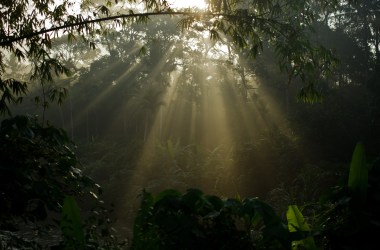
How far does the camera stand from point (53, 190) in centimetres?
340

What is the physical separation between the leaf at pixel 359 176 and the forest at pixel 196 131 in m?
0.01

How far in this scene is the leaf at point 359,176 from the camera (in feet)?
10.6

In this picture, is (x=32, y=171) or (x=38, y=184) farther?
(x=32, y=171)

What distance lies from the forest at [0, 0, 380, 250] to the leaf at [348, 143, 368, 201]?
1cm

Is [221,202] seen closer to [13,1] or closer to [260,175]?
[13,1]

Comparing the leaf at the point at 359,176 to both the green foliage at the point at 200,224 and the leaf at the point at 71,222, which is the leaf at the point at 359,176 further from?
the leaf at the point at 71,222

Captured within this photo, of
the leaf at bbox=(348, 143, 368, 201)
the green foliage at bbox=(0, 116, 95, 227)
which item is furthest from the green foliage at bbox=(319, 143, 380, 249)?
the green foliage at bbox=(0, 116, 95, 227)

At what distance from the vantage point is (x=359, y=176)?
3285 millimetres

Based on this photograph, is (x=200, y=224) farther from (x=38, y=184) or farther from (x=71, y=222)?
(x=38, y=184)

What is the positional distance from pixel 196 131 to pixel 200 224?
27.1m

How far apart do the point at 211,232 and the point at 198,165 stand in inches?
598

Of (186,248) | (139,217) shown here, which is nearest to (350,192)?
(186,248)

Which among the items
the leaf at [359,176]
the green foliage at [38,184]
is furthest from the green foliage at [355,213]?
the green foliage at [38,184]

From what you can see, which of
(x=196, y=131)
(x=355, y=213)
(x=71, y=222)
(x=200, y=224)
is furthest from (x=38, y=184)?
(x=196, y=131)
